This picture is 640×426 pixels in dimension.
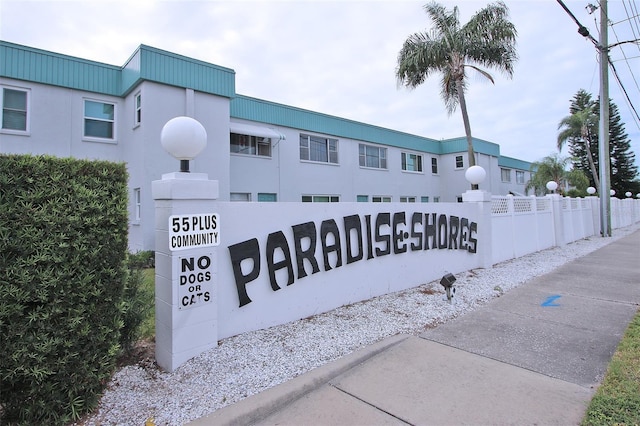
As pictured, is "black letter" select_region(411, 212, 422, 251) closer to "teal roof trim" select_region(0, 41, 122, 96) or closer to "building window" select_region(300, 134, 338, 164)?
"building window" select_region(300, 134, 338, 164)

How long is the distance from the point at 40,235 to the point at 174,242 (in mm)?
1166

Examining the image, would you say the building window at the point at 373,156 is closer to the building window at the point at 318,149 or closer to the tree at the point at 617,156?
the building window at the point at 318,149

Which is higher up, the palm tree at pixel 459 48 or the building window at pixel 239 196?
the palm tree at pixel 459 48

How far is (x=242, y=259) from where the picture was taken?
4.36 m

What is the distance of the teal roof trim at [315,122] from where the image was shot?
607 inches

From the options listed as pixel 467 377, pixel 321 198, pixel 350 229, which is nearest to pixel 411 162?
pixel 321 198

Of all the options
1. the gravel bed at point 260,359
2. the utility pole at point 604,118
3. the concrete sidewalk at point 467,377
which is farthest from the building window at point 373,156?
the concrete sidewalk at point 467,377


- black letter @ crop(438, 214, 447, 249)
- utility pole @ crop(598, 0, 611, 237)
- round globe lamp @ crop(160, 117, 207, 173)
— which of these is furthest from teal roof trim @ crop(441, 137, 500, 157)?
round globe lamp @ crop(160, 117, 207, 173)

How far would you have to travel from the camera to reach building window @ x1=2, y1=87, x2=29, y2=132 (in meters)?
10.6

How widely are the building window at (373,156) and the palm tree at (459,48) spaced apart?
4.85 m

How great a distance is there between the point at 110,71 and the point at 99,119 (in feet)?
5.68

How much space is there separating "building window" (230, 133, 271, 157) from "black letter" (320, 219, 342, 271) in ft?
34.9

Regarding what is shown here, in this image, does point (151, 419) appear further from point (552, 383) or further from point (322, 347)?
point (552, 383)

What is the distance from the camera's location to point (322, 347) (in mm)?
4047
